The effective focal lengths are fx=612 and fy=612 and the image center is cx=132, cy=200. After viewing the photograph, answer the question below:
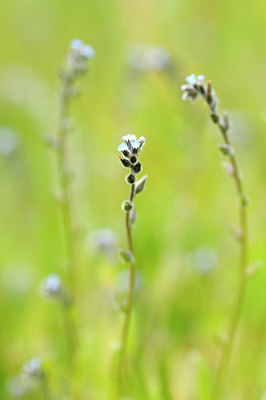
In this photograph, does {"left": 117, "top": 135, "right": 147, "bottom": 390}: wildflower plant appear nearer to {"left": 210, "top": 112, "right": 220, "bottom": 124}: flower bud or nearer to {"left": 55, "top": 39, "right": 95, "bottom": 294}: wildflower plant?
{"left": 210, "top": 112, "right": 220, "bottom": 124}: flower bud

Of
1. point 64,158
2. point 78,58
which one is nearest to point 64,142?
point 64,158

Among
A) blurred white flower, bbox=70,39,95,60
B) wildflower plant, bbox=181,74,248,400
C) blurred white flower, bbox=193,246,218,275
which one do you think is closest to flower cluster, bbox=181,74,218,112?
wildflower plant, bbox=181,74,248,400

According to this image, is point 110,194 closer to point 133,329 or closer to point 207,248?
point 207,248

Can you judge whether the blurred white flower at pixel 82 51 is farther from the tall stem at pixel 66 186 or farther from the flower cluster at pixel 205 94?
the flower cluster at pixel 205 94

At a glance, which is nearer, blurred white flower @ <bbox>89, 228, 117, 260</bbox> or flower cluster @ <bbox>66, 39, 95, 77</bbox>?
flower cluster @ <bbox>66, 39, 95, 77</bbox>

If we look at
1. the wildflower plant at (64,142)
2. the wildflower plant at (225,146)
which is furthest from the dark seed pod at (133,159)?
the wildflower plant at (64,142)

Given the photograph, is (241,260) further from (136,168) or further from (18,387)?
(18,387)

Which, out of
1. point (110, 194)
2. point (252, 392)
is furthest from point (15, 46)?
point (252, 392)

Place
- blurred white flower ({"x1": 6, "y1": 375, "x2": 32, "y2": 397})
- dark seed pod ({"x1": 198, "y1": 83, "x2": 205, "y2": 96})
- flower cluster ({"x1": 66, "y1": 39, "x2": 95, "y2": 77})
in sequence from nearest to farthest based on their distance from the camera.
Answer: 1. dark seed pod ({"x1": 198, "y1": 83, "x2": 205, "y2": 96})
2. flower cluster ({"x1": 66, "y1": 39, "x2": 95, "y2": 77})
3. blurred white flower ({"x1": 6, "y1": 375, "x2": 32, "y2": 397})
